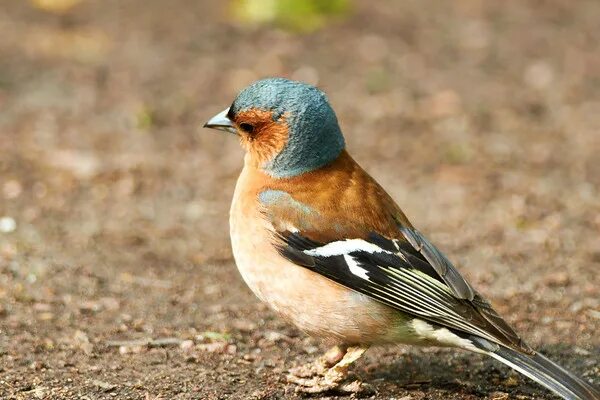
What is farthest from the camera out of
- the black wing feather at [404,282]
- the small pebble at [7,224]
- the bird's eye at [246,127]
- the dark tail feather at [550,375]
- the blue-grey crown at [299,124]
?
the small pebble at [7,224]

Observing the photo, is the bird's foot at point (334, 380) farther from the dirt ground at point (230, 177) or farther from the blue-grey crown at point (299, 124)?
the blue-grey crown at point (299, 124)

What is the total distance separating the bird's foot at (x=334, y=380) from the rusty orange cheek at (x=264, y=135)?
3.45ft

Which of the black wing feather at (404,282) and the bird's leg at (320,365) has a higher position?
the black wing feather at (404,282)

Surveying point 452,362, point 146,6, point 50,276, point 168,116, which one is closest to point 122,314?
point 50,276

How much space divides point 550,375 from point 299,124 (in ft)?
5.61

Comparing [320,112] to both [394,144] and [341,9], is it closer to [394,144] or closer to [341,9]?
[394,144]

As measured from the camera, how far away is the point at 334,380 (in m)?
4.71

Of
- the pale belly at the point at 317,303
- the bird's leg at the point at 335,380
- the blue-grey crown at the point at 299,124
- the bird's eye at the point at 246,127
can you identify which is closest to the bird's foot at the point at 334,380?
the bird's leg at the point at 335,380

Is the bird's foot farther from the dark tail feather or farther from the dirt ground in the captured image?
the dark tail feather

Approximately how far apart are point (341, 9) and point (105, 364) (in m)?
7.12

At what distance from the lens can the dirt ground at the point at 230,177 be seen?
17.2 feet

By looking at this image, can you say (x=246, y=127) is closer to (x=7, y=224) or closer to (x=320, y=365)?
(x=320, y=365)

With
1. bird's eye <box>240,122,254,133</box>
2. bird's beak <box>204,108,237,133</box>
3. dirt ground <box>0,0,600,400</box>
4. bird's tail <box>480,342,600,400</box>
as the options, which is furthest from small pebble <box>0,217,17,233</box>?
bird's tail <box>480,342,600,400</box>

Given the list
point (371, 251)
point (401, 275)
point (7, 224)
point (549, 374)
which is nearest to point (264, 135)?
point (371, 251)
